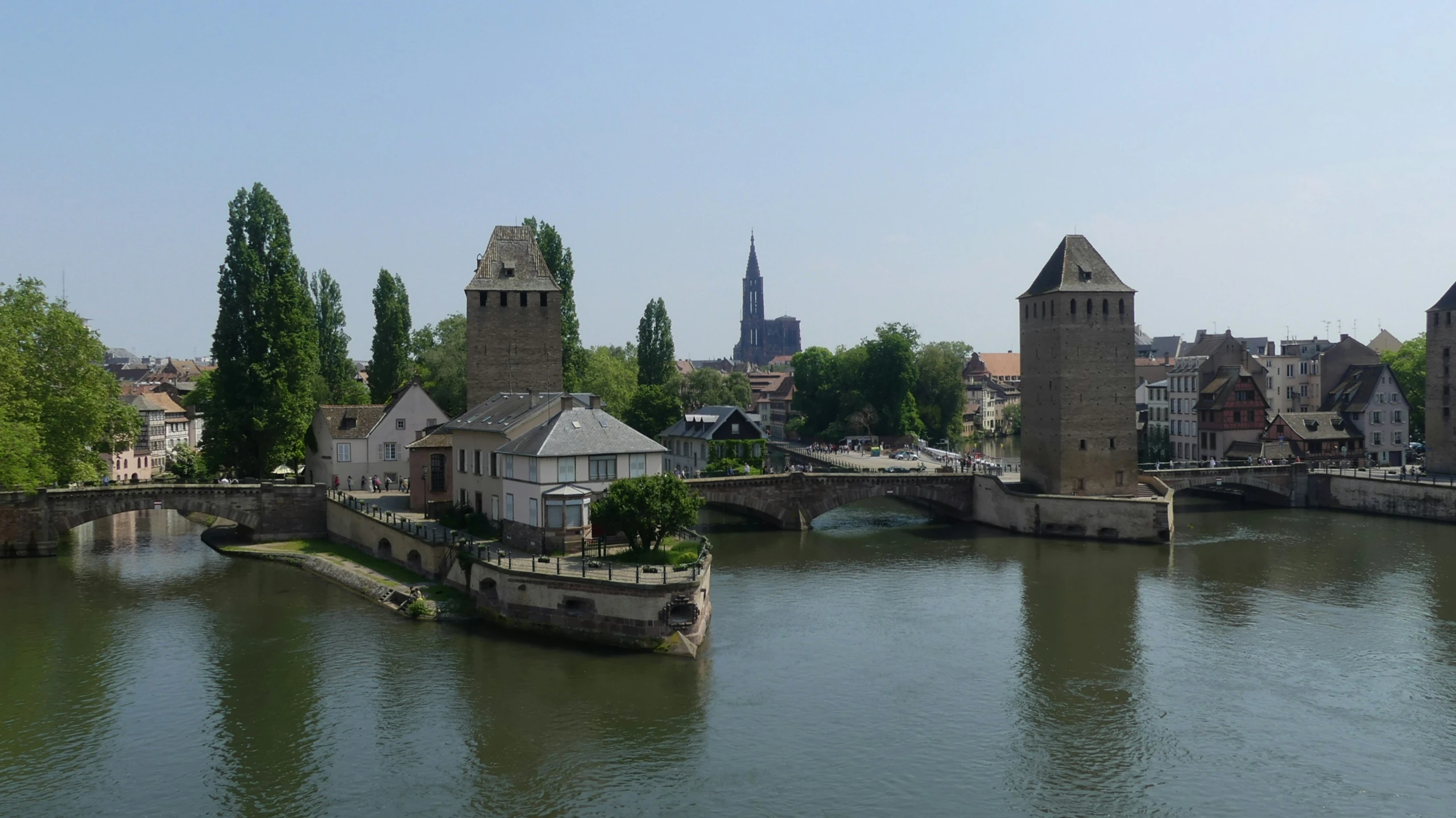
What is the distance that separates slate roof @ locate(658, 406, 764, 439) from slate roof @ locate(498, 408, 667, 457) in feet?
119

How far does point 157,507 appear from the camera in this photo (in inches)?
2227

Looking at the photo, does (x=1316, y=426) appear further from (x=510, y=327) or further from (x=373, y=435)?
(x=373, y=435)

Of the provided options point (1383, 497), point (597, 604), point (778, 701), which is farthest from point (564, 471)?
point (1383, 497)

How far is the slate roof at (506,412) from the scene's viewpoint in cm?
4922

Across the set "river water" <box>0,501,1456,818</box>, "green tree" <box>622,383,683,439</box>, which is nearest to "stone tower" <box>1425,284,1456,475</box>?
"river water" <box>0,501,1456,818</box>

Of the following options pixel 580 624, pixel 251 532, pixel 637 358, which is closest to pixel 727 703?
pixel 580 624

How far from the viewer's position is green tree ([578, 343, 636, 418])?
3733 inches

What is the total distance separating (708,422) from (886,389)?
3176cm

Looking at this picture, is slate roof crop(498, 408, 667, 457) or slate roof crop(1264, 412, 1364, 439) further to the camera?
slate roof crop(1264, 412, 1364, 439)

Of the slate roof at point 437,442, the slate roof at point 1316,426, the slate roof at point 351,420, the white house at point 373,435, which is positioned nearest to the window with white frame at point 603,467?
the slate roof at point 437,442

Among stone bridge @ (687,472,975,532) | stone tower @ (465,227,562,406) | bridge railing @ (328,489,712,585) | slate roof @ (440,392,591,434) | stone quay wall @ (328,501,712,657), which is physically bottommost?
stone quay wall @ (328,501,712,657)

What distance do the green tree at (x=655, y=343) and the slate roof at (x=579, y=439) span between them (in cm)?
5728

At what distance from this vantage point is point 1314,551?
57.9 meters

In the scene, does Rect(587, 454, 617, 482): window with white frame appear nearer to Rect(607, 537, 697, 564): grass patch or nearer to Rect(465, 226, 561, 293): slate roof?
Rect(607, 537, 697, 564): grass patch
